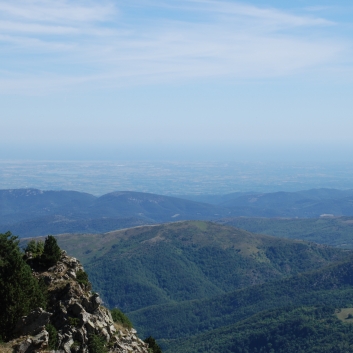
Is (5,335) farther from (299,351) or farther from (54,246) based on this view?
(299,351)

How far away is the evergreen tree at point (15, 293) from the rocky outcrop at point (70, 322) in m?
0.77

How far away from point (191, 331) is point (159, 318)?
13.5 m

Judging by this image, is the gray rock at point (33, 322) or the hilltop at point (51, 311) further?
the hilltop at point (51, 311)

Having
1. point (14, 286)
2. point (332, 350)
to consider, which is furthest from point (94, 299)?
point (332, 350)

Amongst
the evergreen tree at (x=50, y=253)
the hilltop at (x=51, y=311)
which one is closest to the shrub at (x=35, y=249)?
the hilltop at (x=51, y=311)

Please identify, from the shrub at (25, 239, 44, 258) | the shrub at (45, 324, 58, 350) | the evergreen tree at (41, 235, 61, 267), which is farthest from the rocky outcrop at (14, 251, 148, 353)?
the shrub at (25, 239, 44, 258)

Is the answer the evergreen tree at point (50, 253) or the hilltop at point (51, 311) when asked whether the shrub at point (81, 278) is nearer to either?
the hilltop at point (51, 311)

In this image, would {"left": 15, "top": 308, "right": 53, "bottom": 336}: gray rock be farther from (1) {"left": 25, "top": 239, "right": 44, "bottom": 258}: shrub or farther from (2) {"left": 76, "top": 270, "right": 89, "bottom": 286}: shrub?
(1) {"left": 25, "top": 239, "right": 44, "bottom": 258}: shrub

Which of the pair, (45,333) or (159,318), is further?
(159,318)

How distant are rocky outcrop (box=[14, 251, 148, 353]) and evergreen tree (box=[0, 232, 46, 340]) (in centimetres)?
77

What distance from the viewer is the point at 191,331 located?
19375 centimetres

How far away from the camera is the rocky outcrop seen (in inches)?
1190

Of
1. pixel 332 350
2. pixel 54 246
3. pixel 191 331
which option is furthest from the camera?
pixel 191 331

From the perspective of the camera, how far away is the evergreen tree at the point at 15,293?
31.0 metres
